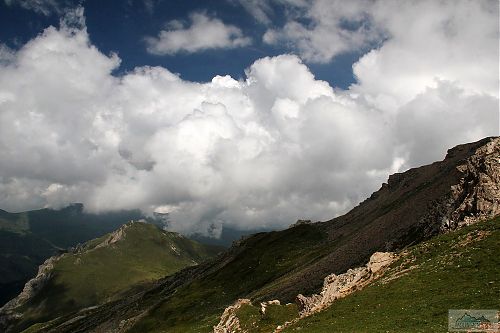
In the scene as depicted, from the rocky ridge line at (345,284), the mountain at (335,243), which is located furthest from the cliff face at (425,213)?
the rocky ridge line at (345,284)

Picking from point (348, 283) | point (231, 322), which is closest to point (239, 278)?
point (231, 322)

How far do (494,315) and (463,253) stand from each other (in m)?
15.4

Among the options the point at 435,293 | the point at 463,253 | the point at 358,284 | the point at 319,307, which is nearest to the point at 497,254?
the point at 463,253

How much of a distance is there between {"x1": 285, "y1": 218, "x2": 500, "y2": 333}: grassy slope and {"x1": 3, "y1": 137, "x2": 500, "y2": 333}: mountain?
12.9 m

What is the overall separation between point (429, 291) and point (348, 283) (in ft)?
48.5

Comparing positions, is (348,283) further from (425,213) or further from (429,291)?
(425,213)

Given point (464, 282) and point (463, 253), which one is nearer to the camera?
point (464, 282)

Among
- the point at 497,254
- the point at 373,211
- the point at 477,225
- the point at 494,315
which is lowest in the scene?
the point at 494,315

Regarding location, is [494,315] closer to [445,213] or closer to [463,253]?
[463,253]

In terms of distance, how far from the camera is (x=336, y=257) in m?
105

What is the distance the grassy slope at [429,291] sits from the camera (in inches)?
1431

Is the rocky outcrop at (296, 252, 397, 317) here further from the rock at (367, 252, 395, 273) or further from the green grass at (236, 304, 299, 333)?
the green grass at (236, 304, 299, 333)

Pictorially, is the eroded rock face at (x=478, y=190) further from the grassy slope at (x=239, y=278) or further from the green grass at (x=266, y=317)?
the grassy slope at (x=239, y=278)

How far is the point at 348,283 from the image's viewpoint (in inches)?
2170
